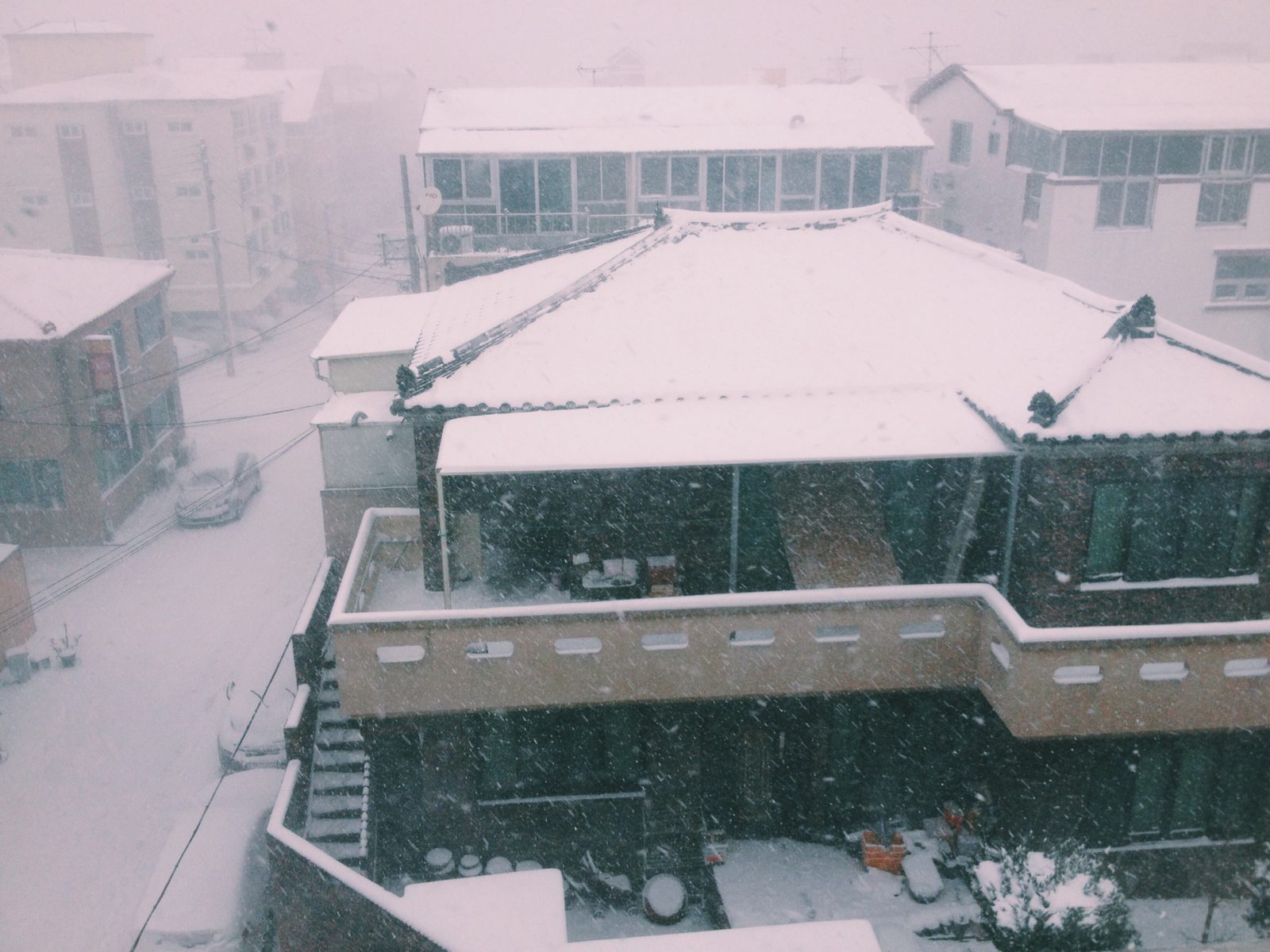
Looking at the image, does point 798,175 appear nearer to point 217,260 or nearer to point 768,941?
point 217,260

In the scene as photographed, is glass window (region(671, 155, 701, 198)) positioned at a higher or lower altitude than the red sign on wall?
higher

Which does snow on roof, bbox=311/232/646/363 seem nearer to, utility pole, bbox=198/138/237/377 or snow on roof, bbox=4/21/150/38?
utility pole, bbox=198/138/237/377

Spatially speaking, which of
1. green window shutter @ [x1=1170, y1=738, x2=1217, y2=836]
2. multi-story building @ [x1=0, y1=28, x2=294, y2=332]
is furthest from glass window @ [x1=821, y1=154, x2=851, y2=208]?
multi-story building @ [x1=0, y1=28, x2=294, y2=332]

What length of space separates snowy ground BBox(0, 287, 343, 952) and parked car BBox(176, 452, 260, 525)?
Result: 404 mm

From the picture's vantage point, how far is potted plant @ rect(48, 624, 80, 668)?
2070cm

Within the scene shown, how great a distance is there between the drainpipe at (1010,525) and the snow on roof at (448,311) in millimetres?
7296

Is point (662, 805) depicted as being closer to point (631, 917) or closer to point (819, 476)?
point (631, 917)

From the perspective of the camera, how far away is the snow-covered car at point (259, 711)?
1723 centimetres

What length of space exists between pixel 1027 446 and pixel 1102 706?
10.1 ft

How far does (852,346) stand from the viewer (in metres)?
13.8

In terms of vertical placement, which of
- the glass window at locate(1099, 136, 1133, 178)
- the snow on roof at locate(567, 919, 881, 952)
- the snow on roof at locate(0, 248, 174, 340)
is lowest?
the snow on roof at locate(567, 919, 881, 952)

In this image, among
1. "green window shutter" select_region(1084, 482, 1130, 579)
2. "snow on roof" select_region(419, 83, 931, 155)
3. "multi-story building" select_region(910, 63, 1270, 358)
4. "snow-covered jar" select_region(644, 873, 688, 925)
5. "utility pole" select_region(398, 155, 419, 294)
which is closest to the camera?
"green window shutter" select_region(1084, 482, 1130, 579)

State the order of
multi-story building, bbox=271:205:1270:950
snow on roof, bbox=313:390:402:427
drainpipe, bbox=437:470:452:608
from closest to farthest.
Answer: multi-story building, bbox=271:205:1270:950 → drainpipe, bbox=437:470:452:608 → snow on roof, bbox=313:390:402:427

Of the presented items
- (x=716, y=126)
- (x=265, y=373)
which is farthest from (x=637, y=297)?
(x=265, y=373)
